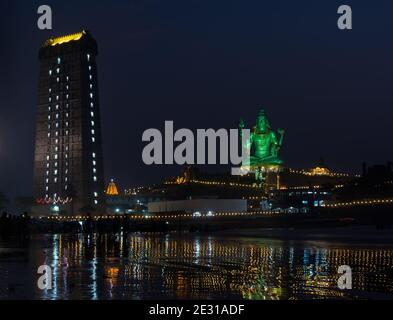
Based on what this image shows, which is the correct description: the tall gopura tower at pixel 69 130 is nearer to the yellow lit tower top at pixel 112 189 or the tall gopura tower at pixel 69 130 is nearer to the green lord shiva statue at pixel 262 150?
the yellow lit tower top at pixel 112 189

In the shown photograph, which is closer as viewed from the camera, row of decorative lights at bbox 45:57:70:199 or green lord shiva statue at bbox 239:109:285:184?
row of decorative lights at bbox 45:57:70:199

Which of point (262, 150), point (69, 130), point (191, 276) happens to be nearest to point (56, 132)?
point (69, 130)

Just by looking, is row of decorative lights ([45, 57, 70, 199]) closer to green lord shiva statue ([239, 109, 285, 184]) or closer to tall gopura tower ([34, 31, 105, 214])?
tall gopura tower ([34, 31, 105, 214])

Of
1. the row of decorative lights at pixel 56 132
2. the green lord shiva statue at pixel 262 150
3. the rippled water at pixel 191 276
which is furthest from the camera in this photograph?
the green lord shiva statue at pixel 262 150

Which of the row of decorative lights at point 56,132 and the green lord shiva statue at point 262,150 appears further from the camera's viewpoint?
the green lord shiva statue at point 262,150

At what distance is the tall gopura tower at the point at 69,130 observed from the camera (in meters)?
142

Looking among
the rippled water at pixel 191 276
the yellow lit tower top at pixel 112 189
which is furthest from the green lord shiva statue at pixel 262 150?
the rippled water at pixel 191 276

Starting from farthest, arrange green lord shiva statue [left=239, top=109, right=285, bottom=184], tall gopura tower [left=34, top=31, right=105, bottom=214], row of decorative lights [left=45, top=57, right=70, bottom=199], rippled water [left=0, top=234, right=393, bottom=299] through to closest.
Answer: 1. green lord shiva statue [left=239, top=109, right=285, bottom=184]
2. row of decorative lights [left=45, top=57, right=70, bottom=199]
3. tall gopura tower [left=34, top=31, right=105, bottom=214]
4. rippled water [left=0, top=234, right=393, bottom=299]

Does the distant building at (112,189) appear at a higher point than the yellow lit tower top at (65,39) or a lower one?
lower

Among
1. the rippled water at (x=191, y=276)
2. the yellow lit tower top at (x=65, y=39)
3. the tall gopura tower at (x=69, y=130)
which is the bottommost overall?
Result: the rippled water at (x=191, y=276)

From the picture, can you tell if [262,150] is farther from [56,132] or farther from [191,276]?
[191,276]

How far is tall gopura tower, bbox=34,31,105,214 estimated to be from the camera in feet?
467

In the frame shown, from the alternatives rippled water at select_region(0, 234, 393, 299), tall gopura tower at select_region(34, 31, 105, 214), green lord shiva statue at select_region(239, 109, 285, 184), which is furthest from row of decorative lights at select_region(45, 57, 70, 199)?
rippled water at select_region(0, 234, 393, 299)

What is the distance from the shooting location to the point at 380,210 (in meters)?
129
